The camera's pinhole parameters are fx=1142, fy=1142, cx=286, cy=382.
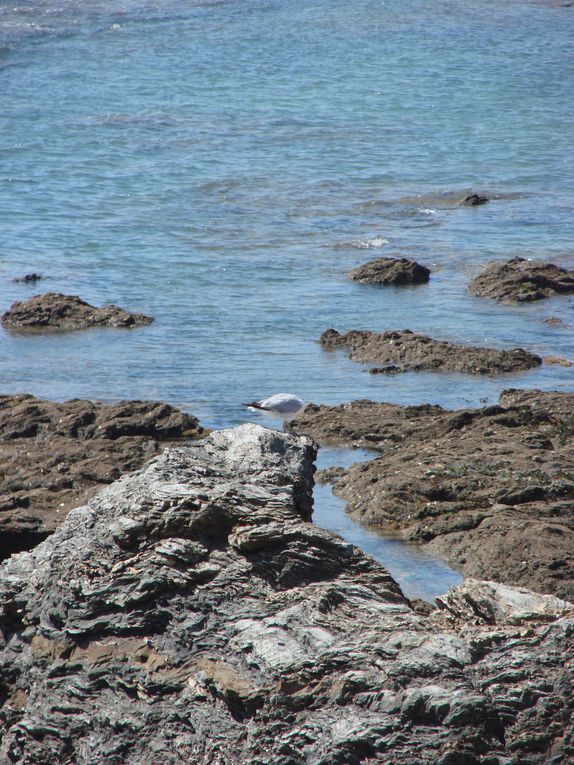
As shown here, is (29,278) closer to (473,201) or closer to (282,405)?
(473,201)

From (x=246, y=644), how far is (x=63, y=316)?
10.6 metres

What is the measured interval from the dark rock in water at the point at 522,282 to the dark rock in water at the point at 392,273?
2.47 feet

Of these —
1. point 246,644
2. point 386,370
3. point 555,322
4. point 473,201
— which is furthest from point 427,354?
point 473,201

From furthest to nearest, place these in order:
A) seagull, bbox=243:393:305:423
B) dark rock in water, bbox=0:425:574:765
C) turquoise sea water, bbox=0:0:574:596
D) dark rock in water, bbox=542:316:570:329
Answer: dark rock in water, bbox=542:316:570:329 < turquoise sea water, bbox=0:0:574:596 < seagull, bbox=243:393:305:423 < dark rock in water, bbox=0:425:574:765

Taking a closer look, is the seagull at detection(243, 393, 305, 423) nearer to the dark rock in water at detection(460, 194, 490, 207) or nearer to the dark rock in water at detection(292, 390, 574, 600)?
the dark rock in water at detection(292, 390, 574, 600)

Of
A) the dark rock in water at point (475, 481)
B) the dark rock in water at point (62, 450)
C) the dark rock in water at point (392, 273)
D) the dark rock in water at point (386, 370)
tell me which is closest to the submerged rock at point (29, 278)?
the dark rock in water at point (392, 273)

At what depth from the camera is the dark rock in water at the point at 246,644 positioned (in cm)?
333

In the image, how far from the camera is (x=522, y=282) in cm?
1452

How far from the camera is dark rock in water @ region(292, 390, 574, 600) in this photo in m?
6.48

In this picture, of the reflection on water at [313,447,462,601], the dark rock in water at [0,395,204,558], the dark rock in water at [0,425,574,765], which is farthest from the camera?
the dark rock in water at [0,395,204,558]

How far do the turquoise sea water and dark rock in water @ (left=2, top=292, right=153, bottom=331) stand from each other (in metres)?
0.32

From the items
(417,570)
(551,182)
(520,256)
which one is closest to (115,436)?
(417,570)

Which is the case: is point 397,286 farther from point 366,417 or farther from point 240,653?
point 240,653

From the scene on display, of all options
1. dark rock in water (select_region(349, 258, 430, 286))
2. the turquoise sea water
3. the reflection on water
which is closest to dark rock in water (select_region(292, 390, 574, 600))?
the reflection on water
